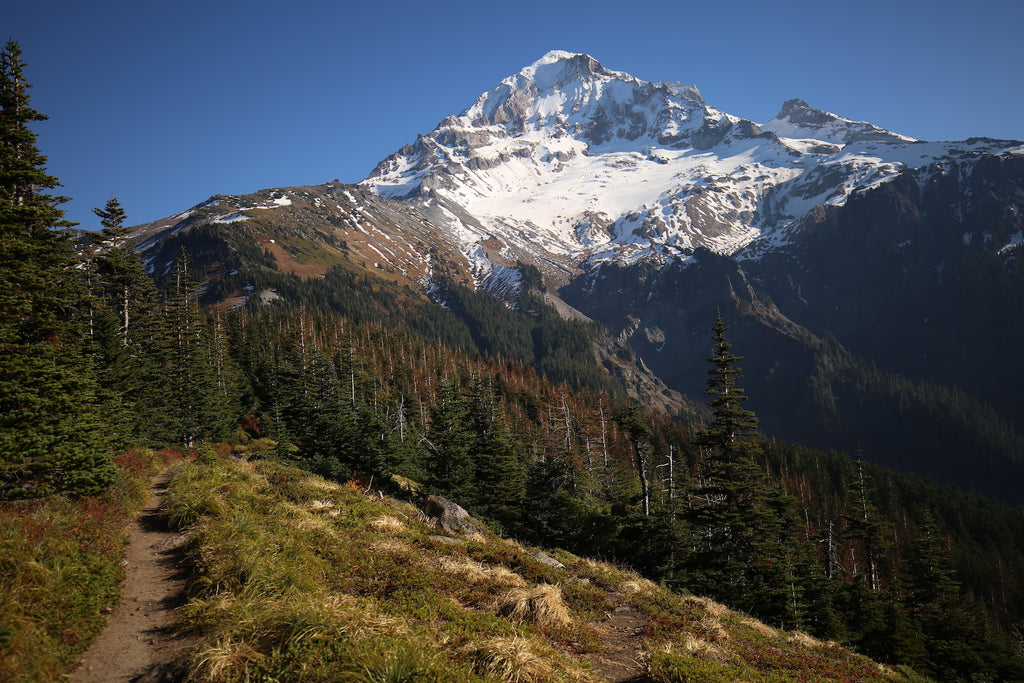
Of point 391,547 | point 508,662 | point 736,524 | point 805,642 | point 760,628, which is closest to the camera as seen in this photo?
point 508,662

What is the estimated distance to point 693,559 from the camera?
25500 mm

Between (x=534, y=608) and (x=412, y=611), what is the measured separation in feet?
8.84

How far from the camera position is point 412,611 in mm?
8977

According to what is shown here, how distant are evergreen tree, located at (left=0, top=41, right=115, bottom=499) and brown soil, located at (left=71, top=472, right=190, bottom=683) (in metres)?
3.42

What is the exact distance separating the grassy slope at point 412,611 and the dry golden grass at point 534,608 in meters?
0.03

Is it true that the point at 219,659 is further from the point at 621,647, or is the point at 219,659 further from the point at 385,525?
the point at 385,525

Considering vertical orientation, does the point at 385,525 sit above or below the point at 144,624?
below

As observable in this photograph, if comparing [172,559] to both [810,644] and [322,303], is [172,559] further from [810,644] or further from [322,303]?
[322,303]

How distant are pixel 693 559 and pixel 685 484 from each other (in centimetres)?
2107

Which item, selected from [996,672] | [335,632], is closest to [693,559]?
[996,672]

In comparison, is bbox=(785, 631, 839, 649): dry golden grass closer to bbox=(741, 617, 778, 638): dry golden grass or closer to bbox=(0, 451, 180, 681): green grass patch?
bbox=(741, 617, 778, 638): dry golden grass

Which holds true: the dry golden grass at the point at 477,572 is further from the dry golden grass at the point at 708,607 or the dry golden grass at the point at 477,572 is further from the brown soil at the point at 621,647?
the dry golden grass at the point at 708,607

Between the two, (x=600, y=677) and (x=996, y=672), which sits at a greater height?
(x=600, y=677)

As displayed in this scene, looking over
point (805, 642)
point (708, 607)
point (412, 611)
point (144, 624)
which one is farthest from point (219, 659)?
point (805, 642)
